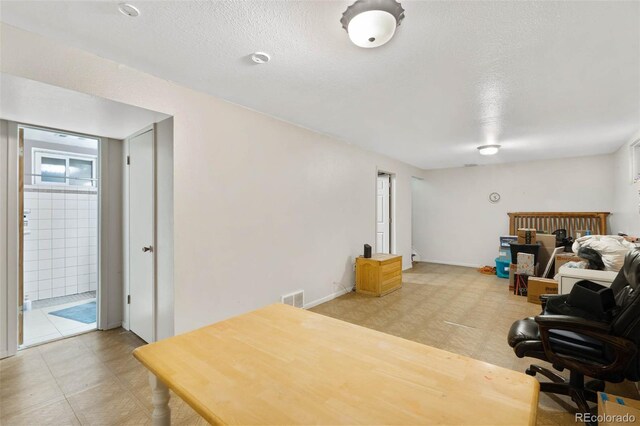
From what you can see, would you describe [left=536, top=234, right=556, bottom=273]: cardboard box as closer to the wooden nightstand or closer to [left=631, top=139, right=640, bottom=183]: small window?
[left=631, top=139, right=640, bottom=183]: small window

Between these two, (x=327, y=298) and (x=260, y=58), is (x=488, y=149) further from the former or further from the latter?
(x=260, y=58)

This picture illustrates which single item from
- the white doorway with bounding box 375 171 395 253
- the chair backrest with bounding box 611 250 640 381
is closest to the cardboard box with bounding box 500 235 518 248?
the white doorway with bounding box 375 171 395 253

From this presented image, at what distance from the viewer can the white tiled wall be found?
3740 mm

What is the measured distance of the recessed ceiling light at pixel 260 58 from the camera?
2.00 meters

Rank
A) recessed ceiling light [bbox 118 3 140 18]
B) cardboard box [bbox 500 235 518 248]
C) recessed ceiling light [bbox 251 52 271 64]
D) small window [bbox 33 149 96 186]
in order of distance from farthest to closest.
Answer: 1. cardboard box [bbox 500 235 518 248]
2. small window [bbox 33 149 96 186]
3. recessed ceiling light [bbox 251 52 271 64]
4. recessed ceiling light [bbox 118 3 140 18]

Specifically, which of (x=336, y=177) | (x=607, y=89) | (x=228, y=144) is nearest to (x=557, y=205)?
(x=607, y=89)

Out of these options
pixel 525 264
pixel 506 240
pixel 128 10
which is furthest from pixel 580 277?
pixel 128 10

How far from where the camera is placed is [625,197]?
431 cm

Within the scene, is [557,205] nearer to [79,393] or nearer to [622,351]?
[622,351]

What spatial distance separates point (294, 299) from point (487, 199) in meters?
5.43

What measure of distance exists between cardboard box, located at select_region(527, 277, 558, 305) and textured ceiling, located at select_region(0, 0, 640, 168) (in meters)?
2.18

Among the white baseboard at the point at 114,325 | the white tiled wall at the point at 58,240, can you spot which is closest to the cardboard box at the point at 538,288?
the white baseboard at the point at 114,325

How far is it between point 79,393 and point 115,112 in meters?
2.20

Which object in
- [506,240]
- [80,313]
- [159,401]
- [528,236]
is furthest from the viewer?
[506,240]
